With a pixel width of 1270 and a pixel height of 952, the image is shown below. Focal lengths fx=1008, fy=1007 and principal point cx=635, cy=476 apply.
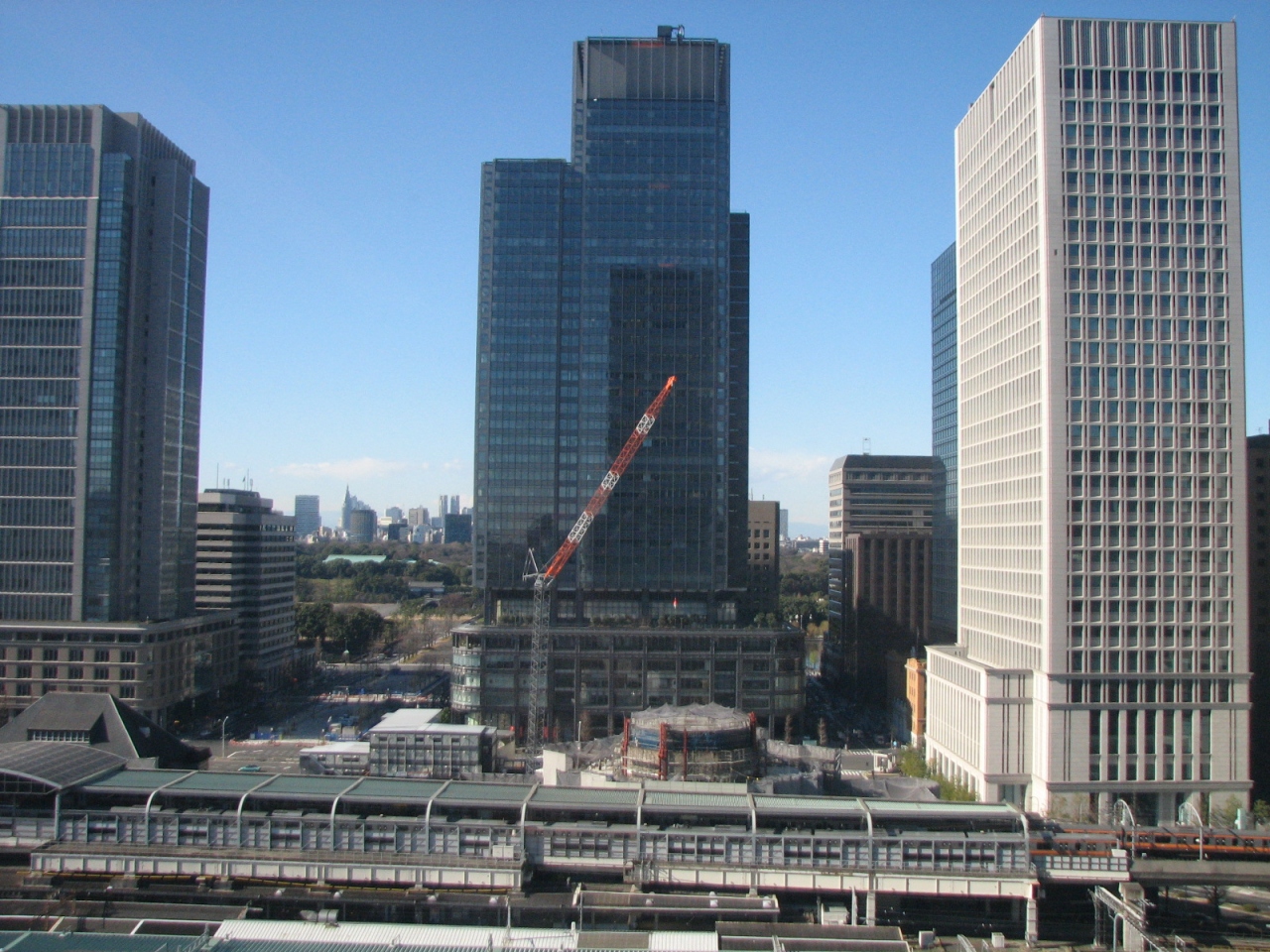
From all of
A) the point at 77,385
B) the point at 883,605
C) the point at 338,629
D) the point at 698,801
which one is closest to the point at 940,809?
the point at 698,801

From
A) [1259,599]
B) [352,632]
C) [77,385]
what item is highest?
[77,385]

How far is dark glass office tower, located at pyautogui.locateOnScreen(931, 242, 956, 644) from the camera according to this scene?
131m

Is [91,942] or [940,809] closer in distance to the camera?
[91,942]

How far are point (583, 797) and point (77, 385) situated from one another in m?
84.2

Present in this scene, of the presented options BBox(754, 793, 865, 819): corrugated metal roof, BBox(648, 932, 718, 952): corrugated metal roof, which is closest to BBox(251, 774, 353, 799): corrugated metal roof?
BBox(648, 932, 718, 952): corrugated metal roof

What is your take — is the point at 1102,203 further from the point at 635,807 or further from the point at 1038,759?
the point at 635,807

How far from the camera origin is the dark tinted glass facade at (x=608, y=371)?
123625mm

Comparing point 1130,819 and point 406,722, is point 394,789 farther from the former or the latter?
point 1130,819

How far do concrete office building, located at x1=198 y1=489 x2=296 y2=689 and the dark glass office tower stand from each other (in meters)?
95.0

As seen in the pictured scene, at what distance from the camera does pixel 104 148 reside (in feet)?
383

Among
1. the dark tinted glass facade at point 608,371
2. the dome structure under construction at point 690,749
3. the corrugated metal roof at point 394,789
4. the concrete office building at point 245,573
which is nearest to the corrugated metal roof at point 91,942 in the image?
the corrugated metal roof at point 394,789

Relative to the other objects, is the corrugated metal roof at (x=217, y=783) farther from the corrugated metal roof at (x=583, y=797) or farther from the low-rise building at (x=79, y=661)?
the low-rise building at (x=79, y=661)

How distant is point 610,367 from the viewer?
125062 mm

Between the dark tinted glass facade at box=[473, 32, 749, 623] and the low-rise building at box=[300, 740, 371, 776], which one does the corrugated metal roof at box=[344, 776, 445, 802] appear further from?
the dark tinted glass facade at box=[473, 32, 749, 623]
